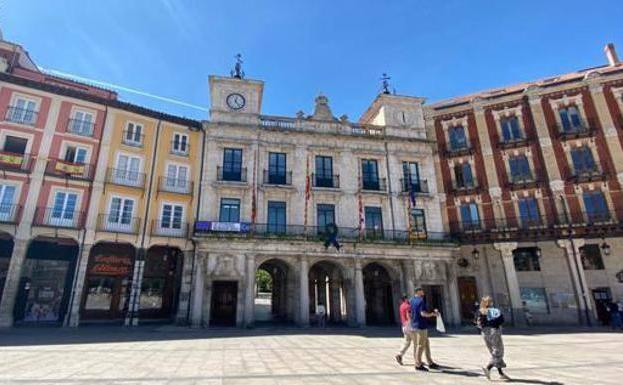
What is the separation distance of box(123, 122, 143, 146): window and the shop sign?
7.89 metres

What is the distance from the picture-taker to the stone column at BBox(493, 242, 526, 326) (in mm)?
21906

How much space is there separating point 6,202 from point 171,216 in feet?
28.6

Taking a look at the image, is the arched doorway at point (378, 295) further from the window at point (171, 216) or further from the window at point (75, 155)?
the window at point (75, 155)

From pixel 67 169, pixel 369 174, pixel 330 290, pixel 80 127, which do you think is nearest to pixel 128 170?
pixel 67 169

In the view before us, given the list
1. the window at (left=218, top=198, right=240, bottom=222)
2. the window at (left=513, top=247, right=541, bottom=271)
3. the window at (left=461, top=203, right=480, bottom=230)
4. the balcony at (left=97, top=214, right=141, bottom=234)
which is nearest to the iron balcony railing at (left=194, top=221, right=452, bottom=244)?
the window at (left=218, top=198, right=240, bottom=222)

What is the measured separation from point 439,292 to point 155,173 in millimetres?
22027

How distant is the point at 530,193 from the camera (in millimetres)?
24047

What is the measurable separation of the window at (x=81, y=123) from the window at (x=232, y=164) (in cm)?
888

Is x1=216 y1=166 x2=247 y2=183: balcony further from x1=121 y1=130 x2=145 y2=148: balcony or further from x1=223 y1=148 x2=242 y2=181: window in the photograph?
x1=121 y1=130 x2=145 y2=148: balcony

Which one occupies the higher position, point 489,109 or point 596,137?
point 489,109

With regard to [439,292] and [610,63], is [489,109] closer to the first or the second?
[610,63]

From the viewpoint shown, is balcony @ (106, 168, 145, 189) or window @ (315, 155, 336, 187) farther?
window @ (315, 155, 336, 187)

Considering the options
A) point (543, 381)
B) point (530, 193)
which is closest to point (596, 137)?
point (530, 193)

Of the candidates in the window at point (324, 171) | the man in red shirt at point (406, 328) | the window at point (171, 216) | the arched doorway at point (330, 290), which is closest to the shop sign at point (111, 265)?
the window at point (171, 216)
